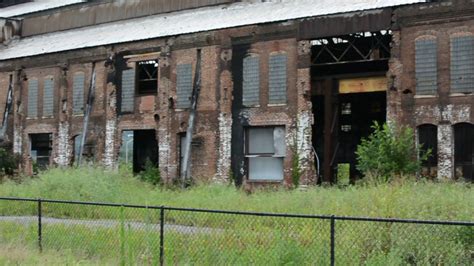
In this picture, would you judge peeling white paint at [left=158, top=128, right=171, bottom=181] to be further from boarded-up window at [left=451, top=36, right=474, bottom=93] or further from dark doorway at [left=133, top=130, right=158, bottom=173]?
boarded-up window at [left=451, top=36, right=474, bottom=93]

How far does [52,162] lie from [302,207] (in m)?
20.7

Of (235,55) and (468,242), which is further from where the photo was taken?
(235,55)

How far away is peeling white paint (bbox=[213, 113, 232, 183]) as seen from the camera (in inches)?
1048

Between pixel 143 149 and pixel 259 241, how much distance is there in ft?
80.6

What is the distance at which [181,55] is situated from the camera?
2852 centimetres

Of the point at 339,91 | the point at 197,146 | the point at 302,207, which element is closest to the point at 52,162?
the point at 197,146

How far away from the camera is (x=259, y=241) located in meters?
10.3

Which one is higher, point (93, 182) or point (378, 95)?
point (378, 95)

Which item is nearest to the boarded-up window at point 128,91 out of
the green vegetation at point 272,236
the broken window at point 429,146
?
the green vegetation at point 272,236

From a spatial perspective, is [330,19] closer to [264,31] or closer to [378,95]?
[264,31]

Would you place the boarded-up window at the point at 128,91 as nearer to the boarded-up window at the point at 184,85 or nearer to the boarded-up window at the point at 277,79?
the boarded-up window at the point at 184,85

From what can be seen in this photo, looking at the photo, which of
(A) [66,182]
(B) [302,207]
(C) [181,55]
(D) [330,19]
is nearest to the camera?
(B) [302,207]

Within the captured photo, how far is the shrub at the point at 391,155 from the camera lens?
2150 centimetres

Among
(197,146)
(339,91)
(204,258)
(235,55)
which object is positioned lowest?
(204,258)
